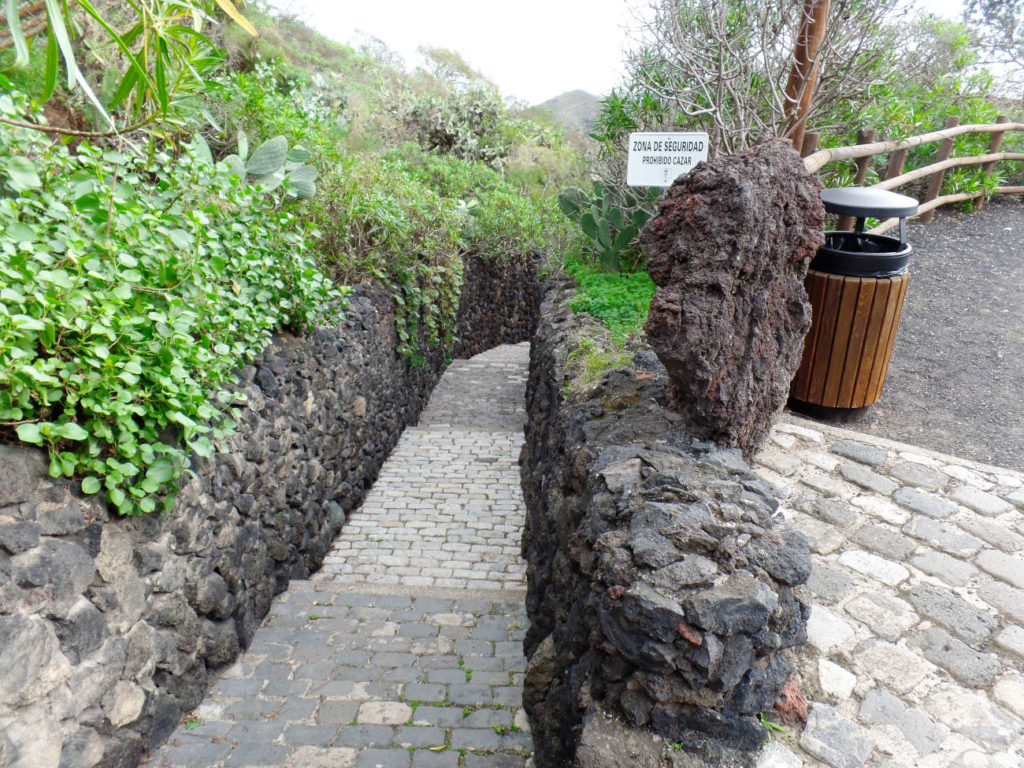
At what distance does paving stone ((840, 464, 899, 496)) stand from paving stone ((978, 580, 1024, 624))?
74 centimetres

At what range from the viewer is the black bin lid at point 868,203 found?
13.2 ft

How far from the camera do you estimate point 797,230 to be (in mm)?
3189

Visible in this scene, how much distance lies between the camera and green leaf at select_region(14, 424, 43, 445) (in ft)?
8.00

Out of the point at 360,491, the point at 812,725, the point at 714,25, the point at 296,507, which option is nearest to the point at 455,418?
the point at 360,491

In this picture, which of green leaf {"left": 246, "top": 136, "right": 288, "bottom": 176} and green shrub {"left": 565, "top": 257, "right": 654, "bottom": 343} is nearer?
green leaf {"left": 246, "top": 136, "right": 288, "bottom": 176}

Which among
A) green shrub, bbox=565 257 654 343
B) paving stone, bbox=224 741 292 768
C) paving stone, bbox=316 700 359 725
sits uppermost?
green shrub, bbox=565 257 654 343

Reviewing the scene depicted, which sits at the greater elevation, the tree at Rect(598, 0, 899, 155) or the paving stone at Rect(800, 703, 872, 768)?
the tree at Rect(598, 0, 899, 155)

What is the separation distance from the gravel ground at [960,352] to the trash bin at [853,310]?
Result: 9.9 inches

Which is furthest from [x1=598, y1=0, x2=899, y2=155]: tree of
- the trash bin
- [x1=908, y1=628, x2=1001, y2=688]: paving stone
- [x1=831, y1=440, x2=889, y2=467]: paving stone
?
[x1=908, y1=628, x2=1001, y2=688]: paving stone

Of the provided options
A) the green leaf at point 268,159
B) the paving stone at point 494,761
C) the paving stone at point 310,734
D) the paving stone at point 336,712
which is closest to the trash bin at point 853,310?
the paving stone at point 494,761

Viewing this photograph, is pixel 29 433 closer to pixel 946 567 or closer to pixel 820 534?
pixel 820 534

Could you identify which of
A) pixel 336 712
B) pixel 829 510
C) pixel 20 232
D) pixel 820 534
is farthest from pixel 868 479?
pixel 20 232

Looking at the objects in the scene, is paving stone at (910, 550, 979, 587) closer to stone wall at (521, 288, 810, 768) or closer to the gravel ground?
stone wall at (521, 288, 810, 768)

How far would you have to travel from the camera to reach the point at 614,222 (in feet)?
23.4
